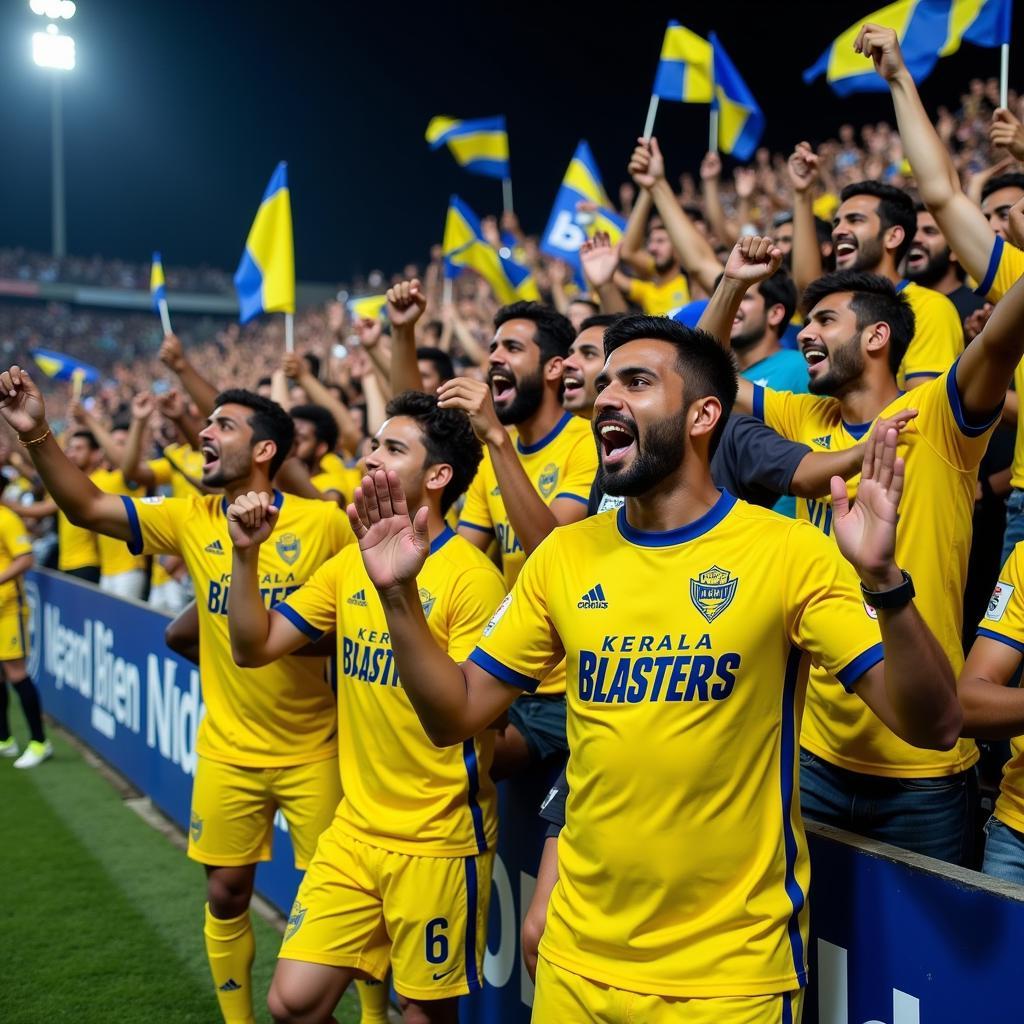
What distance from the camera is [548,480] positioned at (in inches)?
160

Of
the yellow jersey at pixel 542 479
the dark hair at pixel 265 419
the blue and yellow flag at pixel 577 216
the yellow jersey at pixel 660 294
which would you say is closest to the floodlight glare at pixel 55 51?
the blue and yellow flag at pixel 577 216

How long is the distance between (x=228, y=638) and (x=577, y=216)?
4777mm

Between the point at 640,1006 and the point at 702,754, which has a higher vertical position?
the point at 702,754

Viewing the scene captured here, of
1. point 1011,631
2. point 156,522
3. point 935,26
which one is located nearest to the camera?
point 1011,631

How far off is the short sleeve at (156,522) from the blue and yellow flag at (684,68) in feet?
15.2

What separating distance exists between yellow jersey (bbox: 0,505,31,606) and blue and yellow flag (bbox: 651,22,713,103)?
542cm

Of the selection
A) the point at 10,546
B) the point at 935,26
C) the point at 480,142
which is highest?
the point at 935,26

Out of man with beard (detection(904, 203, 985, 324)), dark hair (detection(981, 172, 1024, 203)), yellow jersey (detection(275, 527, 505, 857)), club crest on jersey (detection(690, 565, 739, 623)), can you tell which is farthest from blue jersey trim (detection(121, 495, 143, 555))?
dark hair (detection(981, 172, 1024, 203))

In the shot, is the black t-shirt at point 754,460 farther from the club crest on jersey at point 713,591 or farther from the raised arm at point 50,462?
the raised arm at point 50,462

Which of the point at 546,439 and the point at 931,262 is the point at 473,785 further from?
the point at 931,262

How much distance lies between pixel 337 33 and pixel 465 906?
2834cm

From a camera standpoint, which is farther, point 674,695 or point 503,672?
point 503,672

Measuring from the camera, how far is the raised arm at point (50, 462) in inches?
154

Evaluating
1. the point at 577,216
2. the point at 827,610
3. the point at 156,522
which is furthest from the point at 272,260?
the point at 827,610
